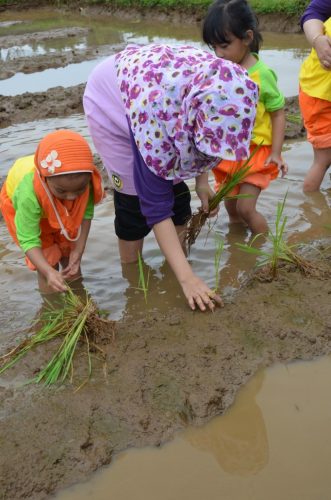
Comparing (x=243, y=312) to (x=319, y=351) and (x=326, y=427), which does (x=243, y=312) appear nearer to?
(x=319, y=351)

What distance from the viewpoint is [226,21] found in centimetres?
A: 296

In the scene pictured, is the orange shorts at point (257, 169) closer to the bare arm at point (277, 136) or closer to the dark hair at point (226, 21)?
the bare arm at point (277, 136)

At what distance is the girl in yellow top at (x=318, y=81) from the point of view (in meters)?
3.53

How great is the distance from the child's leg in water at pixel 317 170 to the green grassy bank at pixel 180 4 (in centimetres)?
792

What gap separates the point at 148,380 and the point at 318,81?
2.44m

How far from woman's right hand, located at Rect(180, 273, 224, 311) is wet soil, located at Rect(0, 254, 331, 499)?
0.18 ft

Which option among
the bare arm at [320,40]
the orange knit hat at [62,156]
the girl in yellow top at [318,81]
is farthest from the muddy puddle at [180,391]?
the bare arm at [320,40]

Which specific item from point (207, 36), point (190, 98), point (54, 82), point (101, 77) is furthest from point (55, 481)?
point (54, 82)

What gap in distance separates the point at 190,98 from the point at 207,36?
1.13 m

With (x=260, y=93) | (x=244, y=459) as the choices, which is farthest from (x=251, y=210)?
(x=244, y=459)

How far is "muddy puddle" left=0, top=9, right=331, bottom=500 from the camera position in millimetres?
1867

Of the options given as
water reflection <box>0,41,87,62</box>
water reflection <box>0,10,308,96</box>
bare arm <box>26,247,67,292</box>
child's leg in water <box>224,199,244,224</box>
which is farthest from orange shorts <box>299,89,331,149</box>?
water reflection <box>0,41,87,62</box>

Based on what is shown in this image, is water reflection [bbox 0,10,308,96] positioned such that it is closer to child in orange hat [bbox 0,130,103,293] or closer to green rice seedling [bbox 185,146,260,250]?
green rice seedling [bbox 185,146,260,250]

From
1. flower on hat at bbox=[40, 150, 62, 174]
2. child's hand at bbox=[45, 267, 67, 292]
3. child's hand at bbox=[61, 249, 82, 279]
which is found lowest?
child's hand at bbox=[61, 249, 82, 279]
